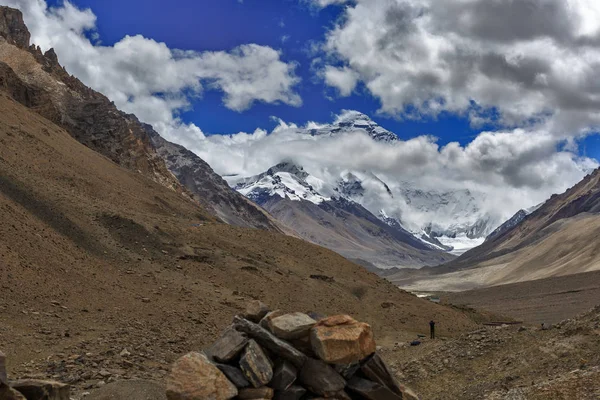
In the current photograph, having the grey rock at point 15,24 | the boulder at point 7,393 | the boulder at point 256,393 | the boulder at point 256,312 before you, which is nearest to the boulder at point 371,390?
the boulder at point 256,393

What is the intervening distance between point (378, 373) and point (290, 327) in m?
2.26

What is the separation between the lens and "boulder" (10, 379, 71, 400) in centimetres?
1130

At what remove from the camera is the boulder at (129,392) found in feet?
44.3

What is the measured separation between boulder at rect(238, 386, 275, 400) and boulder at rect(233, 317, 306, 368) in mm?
889

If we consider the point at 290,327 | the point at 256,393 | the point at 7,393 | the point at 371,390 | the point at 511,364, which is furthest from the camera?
the point at 511,364

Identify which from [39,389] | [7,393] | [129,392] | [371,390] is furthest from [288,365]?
[7,393]

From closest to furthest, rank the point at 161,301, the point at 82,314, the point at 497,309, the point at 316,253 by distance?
1. the point at 82,314
2. the point at 161,301
3. the point at 316,253
4. the point at 497,309

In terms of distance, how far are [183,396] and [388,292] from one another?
39.0 metres

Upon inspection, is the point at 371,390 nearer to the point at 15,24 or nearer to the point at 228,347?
the point at 228,347

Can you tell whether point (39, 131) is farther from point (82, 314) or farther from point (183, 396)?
point (183, 396)

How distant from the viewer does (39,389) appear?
37.8ft

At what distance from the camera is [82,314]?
24719 mm

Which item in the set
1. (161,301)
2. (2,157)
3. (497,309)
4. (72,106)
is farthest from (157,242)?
(72,106)

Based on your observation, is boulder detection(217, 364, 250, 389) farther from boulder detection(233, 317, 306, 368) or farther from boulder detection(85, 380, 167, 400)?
boulder detection(85, 380, 167, 400)
